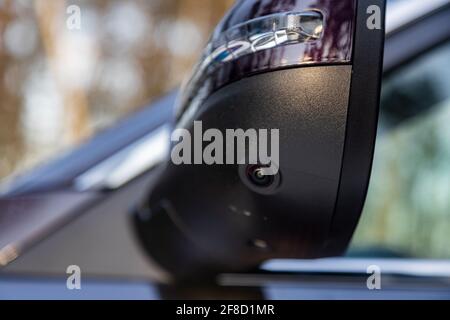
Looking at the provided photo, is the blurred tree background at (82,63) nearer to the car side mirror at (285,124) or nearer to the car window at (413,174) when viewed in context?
the car window at (413,174)

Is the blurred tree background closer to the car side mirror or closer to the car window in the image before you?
the car window

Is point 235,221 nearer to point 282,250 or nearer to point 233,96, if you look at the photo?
point 282,250

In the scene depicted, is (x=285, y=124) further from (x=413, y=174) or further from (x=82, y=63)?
(x=82, y=63)

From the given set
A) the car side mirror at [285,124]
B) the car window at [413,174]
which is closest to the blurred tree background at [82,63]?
the car window at [413,174]

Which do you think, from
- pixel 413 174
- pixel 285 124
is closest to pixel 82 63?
pixel 413 174

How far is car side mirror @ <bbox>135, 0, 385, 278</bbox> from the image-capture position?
2.81ft

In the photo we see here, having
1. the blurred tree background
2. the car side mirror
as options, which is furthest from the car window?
the blurred tree background

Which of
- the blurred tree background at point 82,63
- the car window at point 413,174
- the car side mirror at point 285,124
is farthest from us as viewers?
the blurred tree background at point 82,63

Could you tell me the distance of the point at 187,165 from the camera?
990 mm

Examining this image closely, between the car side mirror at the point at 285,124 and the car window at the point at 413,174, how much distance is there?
705 mm

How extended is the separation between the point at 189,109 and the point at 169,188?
0.17 metres

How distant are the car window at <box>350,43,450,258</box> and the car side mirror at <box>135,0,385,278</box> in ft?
2.31

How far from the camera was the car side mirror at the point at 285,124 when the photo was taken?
0.86 m
